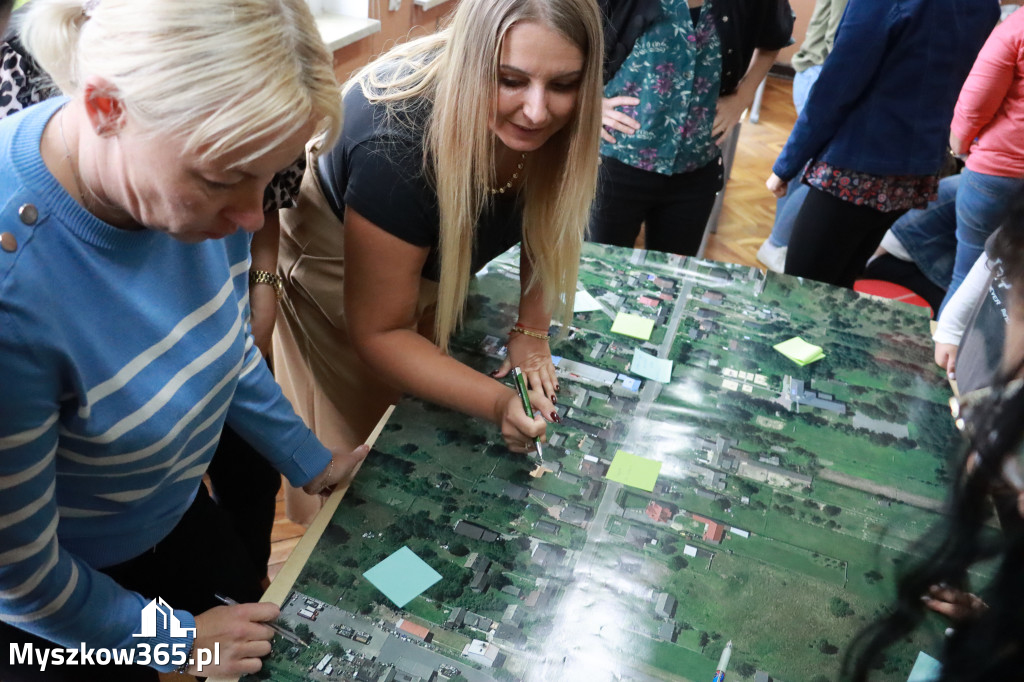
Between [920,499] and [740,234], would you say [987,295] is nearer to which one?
[920,499]

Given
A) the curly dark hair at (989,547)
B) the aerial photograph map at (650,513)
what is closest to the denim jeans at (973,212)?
the aerial photograph map at (650,513)

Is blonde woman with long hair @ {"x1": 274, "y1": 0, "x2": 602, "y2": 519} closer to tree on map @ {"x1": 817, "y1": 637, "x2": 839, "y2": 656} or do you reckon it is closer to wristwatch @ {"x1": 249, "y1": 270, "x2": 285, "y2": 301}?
wristwatch @ {"x1": 249, "y1": 270, "x2": 285, "y2": 301}

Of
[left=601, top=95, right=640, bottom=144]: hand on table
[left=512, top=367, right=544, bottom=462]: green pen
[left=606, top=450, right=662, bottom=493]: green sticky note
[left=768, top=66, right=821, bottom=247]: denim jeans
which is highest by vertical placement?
[left=601, top=95, right=640, bottom=144]: hand on table

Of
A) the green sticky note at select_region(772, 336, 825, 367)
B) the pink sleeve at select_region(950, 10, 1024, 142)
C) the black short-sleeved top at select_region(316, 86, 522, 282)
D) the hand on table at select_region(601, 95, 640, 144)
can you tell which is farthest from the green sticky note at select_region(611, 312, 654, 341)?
the pink sleeve at select_region(950, 10, 1024, 142)

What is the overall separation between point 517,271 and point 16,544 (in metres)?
1.16

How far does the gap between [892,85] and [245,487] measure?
1835 mm

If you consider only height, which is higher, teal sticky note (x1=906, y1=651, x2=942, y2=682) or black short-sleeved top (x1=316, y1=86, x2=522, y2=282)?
black short-sleeved top (x1=316, y1=86, x2=522, y2=282)

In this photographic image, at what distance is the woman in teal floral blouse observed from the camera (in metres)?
1.82

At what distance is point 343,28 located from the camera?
8.01 feet

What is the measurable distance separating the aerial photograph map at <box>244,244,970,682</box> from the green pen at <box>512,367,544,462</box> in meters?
0.04

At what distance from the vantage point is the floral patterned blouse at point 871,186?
2070 millimetres

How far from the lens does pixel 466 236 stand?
4.12 ft

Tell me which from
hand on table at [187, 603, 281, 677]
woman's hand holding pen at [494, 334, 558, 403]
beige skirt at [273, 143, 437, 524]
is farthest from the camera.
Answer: beige skirt at [273, 143, 437, 524]

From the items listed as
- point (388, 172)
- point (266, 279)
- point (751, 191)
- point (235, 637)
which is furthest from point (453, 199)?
point (751, 191)
